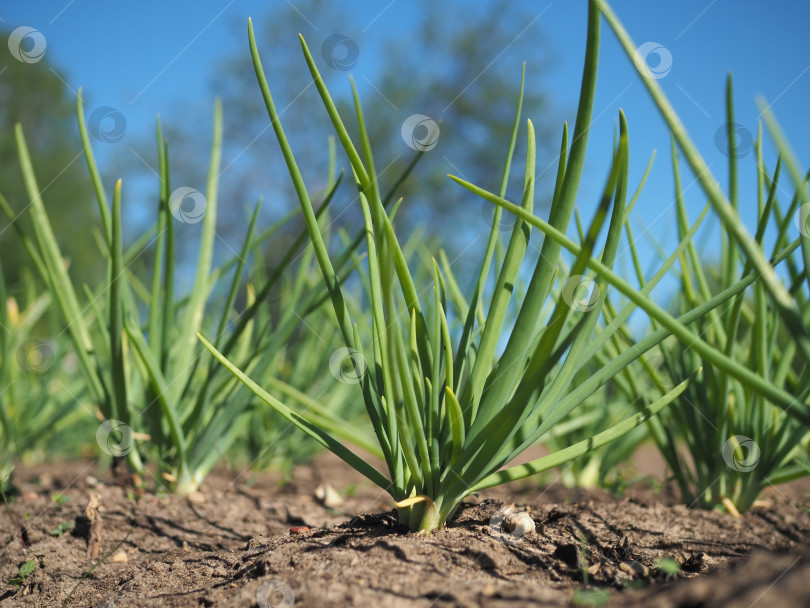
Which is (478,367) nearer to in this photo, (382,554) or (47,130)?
(382,554)

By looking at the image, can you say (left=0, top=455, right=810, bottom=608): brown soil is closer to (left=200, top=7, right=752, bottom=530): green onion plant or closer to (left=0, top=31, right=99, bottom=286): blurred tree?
(left=200, top=7, right=752, bottom=530): green onion plant

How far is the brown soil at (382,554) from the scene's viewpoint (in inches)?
20.0

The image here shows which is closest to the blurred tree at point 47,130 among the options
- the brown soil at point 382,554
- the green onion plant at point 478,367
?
the brown soil at point 382,554

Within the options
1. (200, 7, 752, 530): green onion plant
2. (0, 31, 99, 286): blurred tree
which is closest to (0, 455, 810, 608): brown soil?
(200, 7, 752, 530): green onion plant

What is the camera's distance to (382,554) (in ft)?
2.01

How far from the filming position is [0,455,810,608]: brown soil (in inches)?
20.0

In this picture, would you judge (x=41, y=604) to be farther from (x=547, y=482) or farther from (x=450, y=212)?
(x=450, y=212)

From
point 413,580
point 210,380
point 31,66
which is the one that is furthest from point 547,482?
point 31,66

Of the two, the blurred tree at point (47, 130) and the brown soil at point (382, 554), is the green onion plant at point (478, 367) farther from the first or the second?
the blurred tree at point (47, 130)

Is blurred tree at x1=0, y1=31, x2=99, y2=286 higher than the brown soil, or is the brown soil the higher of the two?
the brown soil

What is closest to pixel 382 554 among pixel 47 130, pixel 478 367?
pixel 478 367

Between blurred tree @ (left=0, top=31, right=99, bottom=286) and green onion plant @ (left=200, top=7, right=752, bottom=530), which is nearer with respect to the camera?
green onion plant @ (left=200, top=7, right=752, bottom=530)

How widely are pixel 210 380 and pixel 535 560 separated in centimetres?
69

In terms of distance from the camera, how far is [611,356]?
43.6 inches
